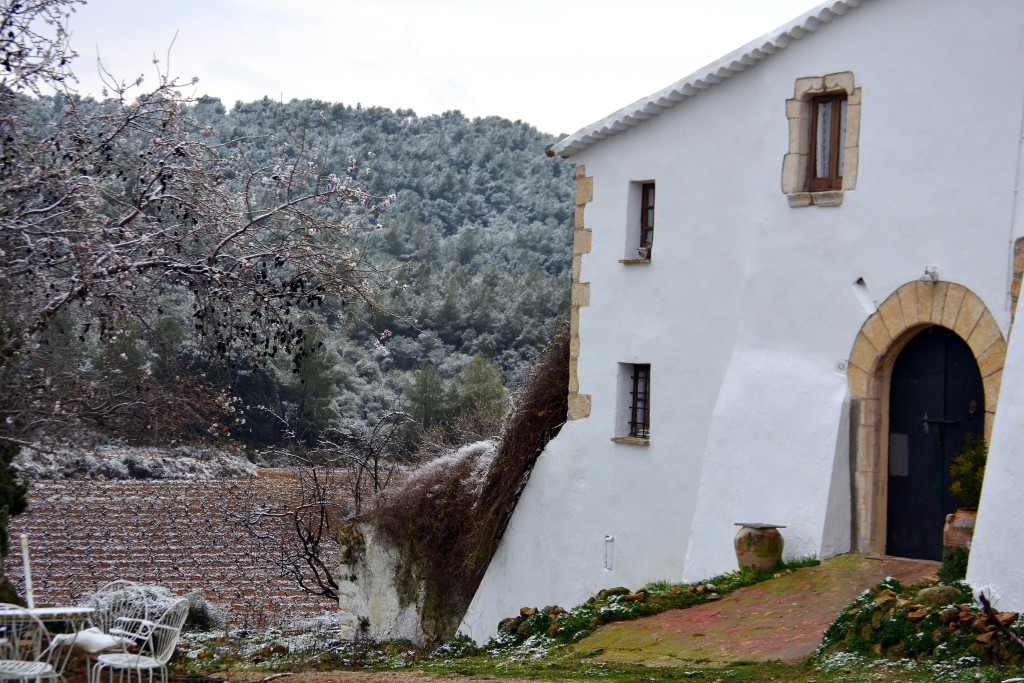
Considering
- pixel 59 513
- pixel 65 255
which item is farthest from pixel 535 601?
A: pixel 59 513

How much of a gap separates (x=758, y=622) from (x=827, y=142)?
494cm

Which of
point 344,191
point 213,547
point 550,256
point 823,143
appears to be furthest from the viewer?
point 550,256

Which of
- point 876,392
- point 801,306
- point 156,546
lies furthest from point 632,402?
point 156,546

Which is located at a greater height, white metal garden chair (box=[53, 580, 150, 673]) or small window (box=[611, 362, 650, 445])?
small window (box=[611, 362, 650, 445])

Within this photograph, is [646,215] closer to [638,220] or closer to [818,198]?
[638,220]

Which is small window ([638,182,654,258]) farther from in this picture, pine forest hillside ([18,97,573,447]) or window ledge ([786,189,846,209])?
pine forest hillside ([18,97,573,447])

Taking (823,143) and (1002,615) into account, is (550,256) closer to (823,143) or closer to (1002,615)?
(823,143)

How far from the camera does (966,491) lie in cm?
1025

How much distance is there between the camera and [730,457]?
494 inches

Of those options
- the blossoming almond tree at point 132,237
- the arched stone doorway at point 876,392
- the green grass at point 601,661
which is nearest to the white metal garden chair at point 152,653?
the blossoming almond tree at point 132,237

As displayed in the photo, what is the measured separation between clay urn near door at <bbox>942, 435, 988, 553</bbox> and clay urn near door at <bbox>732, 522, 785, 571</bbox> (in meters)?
1.80

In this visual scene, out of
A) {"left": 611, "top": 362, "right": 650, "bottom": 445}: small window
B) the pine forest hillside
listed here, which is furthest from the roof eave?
the pine forest hillside

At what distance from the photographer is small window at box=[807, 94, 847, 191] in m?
12.2

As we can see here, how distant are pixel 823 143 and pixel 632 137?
2.61 m
